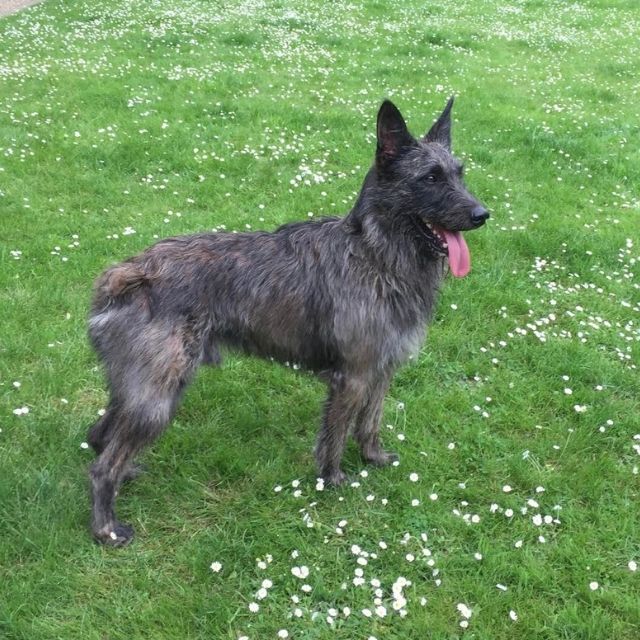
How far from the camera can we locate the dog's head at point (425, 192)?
339cm

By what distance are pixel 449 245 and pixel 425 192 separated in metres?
0.33

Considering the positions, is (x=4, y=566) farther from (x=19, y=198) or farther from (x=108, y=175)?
(x=108, y=175)

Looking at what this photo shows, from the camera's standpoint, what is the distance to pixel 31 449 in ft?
13.6

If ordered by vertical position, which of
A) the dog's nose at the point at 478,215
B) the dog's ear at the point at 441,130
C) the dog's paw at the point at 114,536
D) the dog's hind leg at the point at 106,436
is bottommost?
the dog's paw at the point at 114,536

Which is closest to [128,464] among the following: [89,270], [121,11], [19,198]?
[89,270]

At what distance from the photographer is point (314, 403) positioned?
480cm

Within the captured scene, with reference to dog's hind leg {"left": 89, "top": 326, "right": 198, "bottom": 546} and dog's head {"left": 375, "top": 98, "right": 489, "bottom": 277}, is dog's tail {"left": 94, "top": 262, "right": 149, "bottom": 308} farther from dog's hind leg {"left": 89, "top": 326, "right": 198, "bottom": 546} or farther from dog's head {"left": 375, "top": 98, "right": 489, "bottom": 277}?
dog's head {"left": 375, "top": 98, "right": 489, "bottom": 277}

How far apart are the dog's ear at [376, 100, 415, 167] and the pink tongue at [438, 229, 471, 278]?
0.51m

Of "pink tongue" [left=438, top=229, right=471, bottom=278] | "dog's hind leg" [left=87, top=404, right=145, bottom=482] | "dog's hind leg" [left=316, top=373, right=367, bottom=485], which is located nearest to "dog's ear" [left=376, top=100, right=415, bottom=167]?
"pink tongue" [left=438, top=229, right=471, bottom=278]

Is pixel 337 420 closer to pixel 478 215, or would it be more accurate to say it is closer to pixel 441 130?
pixel 478 215

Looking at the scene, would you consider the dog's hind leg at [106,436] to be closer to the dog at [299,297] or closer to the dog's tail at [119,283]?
the dog at [299,297]

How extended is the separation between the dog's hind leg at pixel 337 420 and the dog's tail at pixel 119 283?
1304 millimetres

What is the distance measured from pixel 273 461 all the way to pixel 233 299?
131cm

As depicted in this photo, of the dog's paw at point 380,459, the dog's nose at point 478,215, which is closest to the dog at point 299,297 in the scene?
the dog's nose at point 478,215
